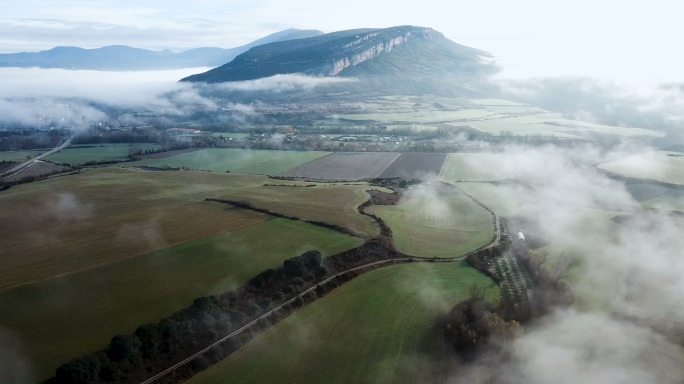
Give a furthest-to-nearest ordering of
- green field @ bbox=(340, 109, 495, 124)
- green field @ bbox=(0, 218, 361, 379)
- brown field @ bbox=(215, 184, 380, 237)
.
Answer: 1. green field @ bbox=(340, 109, 495, 124)
2. brown field @ bbox=(215, 184, 380, 237)
3. green field @ bbox=(0, 218, 361, 379)

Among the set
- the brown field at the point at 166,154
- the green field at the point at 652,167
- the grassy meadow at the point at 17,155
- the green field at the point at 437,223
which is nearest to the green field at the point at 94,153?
the brown field at the point at 166,154

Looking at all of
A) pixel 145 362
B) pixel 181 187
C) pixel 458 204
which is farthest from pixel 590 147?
pixel 145 362

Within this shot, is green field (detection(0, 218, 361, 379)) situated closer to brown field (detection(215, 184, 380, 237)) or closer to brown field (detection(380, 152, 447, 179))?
brown field (detection(215, 184, 380, 237))

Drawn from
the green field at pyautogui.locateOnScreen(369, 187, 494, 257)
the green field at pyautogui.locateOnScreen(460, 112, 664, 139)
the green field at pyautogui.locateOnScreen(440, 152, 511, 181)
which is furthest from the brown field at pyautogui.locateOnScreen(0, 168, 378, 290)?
the green field at pyautogui.locateOnScreen(460, 112, 664, 139)

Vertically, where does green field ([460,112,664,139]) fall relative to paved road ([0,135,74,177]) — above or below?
above

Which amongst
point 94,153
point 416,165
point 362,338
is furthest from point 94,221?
point 94,153

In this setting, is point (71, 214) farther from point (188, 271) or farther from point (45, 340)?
point (45, 340)
